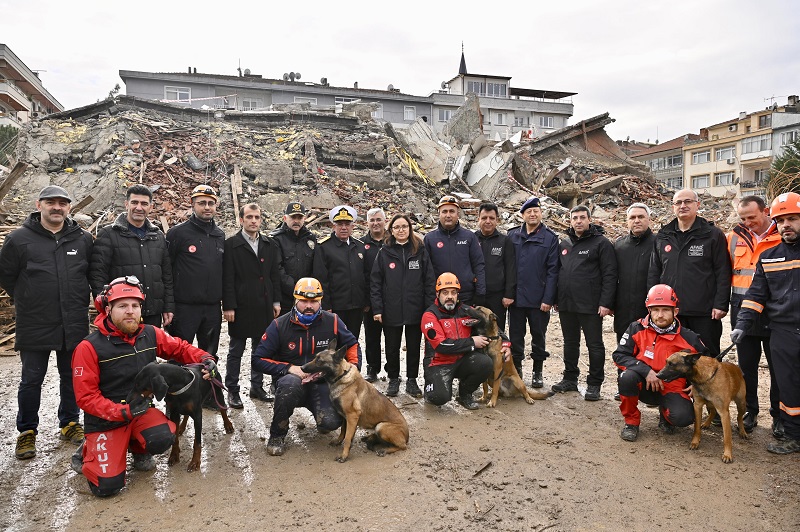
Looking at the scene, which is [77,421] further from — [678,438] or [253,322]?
[678,438]

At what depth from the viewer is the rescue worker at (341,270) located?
→ 602cm

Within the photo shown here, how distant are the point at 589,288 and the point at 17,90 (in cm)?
3915

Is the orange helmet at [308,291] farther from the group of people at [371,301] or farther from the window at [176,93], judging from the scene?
the window at [176,93]

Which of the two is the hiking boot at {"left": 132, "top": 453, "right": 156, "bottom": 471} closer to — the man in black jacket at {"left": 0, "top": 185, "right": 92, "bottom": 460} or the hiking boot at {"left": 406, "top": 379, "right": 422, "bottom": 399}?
the man in black jacket at {"left": 0, "top": 185, "right": 92, "bottom": 460}

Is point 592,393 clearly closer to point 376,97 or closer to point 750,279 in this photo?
point 750,279

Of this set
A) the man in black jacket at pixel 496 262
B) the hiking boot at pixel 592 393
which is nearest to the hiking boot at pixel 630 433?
the hiking boot at pixel 592 393

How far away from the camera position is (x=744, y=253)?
4.79 meters

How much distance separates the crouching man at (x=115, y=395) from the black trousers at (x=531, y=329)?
3624 millimetres

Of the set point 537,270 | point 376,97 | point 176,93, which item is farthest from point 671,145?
point 537,270

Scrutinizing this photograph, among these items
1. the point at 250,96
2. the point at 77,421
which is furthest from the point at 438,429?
the point at 250,96

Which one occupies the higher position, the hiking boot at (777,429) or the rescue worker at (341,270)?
the rescue worker at (341,270)

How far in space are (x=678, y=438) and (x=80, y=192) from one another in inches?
678

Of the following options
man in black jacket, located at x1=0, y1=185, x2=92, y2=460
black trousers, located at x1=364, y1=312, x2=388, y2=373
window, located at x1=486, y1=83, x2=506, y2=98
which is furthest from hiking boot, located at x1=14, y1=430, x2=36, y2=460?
window, located at x1=486, y1=83, x2=506, y2=98

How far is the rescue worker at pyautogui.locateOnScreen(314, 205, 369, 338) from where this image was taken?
602 cm
